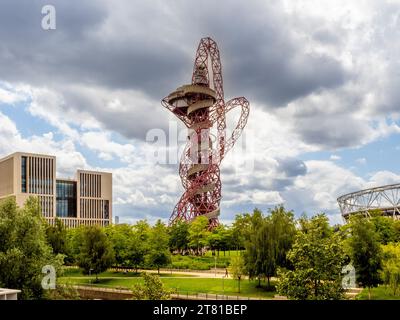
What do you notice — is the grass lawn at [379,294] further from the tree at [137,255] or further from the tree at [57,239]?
the tree at [57,239]

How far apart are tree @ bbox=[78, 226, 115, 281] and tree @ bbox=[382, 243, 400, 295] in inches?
1232

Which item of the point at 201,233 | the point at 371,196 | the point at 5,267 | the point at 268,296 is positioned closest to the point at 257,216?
the point at 268,296

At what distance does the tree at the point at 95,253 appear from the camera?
58.4 metres

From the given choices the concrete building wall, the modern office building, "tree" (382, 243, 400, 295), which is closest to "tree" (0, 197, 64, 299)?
"tree" (382, 243, 400, 295)

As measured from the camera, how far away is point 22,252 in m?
33.2

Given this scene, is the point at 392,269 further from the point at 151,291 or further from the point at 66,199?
the point at 66,199

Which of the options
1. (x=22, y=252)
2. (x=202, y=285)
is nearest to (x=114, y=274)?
(x=202, y=285)

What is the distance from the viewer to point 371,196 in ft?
355

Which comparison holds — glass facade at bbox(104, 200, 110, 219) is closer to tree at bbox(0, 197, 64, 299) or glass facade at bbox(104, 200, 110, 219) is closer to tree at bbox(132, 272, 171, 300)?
tree at bbox(0, 197, 64, 299)

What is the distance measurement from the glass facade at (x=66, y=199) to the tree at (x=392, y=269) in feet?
322

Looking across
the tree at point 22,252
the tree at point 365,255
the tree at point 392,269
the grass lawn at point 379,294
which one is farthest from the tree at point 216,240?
the tree at point 22,252

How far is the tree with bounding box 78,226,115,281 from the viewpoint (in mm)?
58406

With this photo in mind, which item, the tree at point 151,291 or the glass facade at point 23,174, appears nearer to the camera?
the tree at point 151,291
